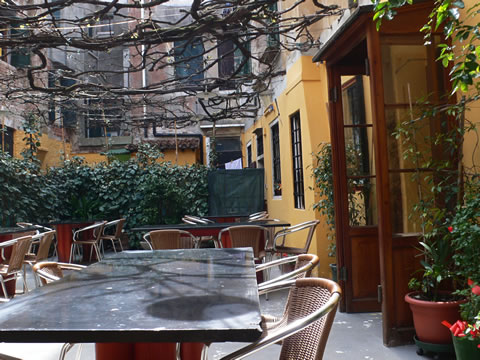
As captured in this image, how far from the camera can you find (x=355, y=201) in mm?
4758

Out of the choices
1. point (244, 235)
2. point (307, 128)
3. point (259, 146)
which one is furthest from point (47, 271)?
point (259, 146)

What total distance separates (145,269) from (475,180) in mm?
2419

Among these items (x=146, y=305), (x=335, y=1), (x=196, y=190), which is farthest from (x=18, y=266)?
(x=196, y=190)

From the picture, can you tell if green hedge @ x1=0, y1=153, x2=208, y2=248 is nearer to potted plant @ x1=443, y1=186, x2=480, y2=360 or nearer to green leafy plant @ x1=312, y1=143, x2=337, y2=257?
green leafy plant @ x1=312, y1=143, x2=337, y2=257

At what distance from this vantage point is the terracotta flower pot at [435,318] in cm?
315

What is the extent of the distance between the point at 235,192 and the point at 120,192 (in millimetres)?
2931

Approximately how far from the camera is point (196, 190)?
37.4ft

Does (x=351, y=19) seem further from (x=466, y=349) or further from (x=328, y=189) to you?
(x=466, y=349)

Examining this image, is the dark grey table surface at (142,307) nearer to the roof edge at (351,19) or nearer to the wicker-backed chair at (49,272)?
the wicker-backed chair at (49,272)

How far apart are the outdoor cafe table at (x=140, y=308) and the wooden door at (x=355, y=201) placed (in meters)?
2.24

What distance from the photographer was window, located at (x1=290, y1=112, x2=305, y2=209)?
7949mm

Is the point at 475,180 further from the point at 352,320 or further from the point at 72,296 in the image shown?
the point at 72,296

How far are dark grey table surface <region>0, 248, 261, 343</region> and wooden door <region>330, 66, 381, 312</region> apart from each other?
87.0 inches

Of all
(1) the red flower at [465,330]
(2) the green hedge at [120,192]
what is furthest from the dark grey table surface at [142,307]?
(2) the green hedge at [120,192]
